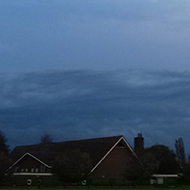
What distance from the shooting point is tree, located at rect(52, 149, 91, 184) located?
65.0m

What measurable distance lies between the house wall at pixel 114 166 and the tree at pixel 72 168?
6.83 meters

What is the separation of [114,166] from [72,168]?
15130 millimetres

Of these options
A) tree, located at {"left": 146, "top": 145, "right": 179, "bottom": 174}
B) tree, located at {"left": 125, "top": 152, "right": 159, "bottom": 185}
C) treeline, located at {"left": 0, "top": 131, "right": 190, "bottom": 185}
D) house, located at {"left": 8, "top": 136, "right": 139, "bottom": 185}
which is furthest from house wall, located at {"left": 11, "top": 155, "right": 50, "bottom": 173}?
tree, located at {"left": 146, "top": 145, "right": 179, "bottom": 174}

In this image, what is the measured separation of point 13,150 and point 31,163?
81.6 feet

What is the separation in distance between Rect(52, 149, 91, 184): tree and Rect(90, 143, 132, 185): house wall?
6827 millimetres

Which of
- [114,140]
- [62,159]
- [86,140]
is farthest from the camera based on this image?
[86,140]

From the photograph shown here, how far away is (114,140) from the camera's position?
7894cm

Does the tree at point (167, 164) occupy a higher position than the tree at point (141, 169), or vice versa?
the tree at point (167, 164)

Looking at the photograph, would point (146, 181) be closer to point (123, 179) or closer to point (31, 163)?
point (123, 179)

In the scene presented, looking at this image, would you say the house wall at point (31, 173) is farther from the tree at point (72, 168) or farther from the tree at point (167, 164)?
the tree at point (167, 164)

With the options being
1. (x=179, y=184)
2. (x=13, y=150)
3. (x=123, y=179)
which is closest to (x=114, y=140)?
(x=123, y=179)

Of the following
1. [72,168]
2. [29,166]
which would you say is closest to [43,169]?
[29,166]

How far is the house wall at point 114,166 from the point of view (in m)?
75.1

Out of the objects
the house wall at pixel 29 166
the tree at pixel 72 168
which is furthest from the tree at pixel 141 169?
the house wall at pixel 29 166
